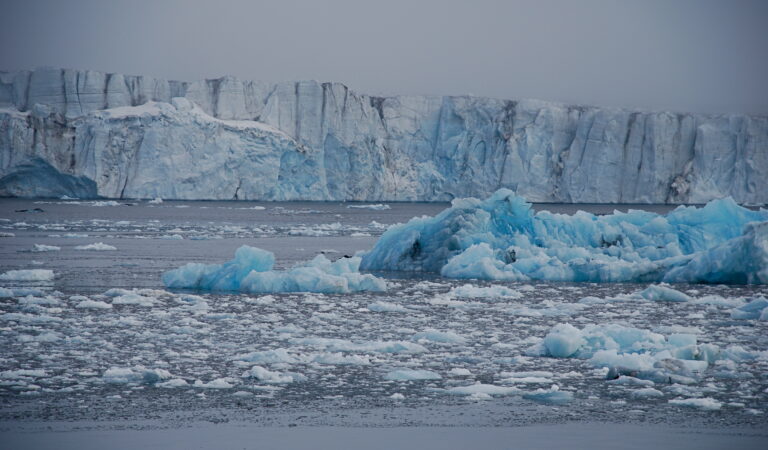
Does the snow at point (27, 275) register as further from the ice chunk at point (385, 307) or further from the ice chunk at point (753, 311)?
the ice chunk at point (753, 311)

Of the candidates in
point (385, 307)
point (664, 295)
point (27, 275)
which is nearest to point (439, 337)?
point (385, 307)

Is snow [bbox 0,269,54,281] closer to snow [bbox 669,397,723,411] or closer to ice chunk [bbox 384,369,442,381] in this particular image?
ice chunk [bbox 384,369,442,381]

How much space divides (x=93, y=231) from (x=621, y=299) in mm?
19457

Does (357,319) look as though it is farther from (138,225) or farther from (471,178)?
(471,178)

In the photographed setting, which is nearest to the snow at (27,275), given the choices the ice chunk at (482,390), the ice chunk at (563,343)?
the ice chunk at (563,343)

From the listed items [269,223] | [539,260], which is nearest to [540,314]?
[539,260]

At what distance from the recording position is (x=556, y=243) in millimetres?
18109

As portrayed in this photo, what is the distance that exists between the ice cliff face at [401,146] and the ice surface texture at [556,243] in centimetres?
2671

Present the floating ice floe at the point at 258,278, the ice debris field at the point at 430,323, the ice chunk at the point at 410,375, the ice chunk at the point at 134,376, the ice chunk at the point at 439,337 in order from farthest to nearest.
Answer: the floating ice floe at the point at 258,278 → the ice chunk at the point at 439,337 → the ice chunk at the point at 410,375 → the ice chunk at the point at 134,376 → the ice debris field at the point at 430,323

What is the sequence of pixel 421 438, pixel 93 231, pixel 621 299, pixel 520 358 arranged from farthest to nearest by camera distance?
pixel 93 231, pixel 621 299, pixel 520 358, pixel 421 438

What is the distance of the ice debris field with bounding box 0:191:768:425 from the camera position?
269 inches

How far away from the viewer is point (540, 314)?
1134cm

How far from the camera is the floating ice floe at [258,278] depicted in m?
13.8

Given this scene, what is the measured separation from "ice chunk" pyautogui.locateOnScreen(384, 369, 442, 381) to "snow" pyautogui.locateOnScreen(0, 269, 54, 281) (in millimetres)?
8802
